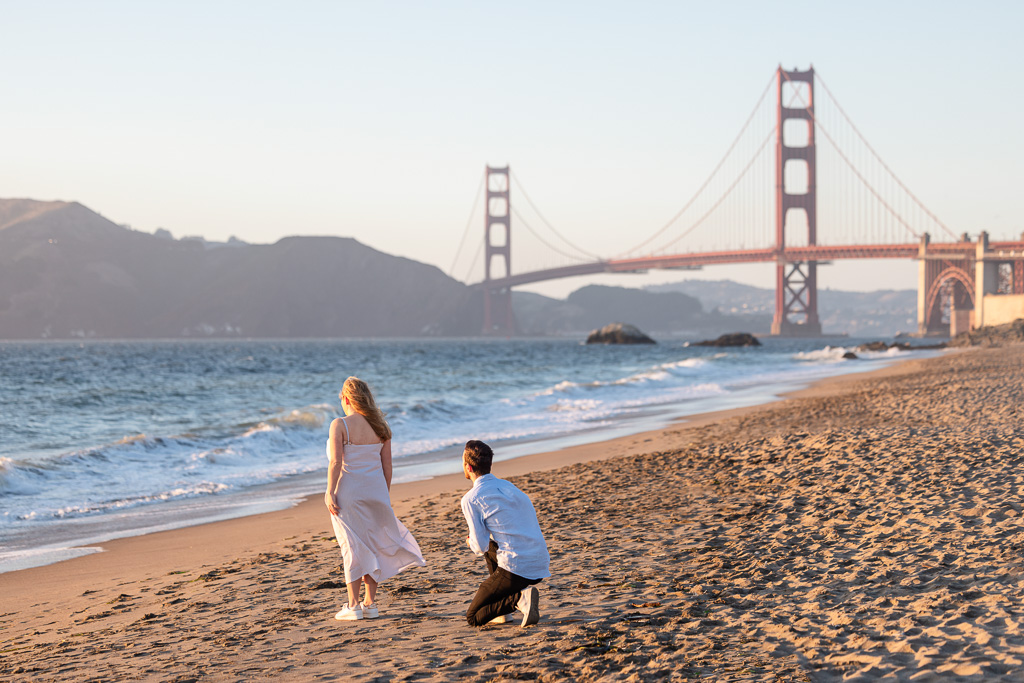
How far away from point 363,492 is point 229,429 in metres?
11.0

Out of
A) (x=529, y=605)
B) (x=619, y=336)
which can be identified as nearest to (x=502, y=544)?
(x=529, y=605)

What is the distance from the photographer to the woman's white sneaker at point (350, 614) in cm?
397

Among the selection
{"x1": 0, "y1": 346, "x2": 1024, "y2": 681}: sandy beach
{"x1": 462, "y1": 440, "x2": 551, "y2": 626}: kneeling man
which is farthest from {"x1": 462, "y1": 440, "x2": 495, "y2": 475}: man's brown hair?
{"x1": 0, "y1": 346, "x2": 1024, "y2": 681}: sandy beach

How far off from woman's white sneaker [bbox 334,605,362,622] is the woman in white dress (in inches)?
2.2

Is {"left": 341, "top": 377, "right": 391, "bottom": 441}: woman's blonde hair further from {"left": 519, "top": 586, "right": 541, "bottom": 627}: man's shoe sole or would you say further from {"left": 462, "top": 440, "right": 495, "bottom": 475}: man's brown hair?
{"left": 519, "top": 586, "right": 541, "bottom": 627}: man's shoe sole

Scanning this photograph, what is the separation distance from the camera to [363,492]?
4125 mm

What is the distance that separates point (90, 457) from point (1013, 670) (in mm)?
10694

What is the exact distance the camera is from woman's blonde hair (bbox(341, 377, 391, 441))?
4.08m

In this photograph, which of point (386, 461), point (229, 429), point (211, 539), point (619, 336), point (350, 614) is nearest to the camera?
point (350, 614)

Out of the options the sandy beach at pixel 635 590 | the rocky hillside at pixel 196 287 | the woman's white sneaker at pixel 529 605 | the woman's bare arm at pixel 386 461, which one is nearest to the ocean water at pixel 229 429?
the sandy beach at pixel 635 590

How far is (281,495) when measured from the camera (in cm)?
848

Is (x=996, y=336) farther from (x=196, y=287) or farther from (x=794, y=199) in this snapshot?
(x=196, y=287)

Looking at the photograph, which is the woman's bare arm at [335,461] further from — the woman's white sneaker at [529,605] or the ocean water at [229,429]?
the ocean water at [229,429]

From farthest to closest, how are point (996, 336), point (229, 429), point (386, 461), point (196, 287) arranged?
point (196, 287) < point (996, 336) < point (229, 429) < point (386, 461)
